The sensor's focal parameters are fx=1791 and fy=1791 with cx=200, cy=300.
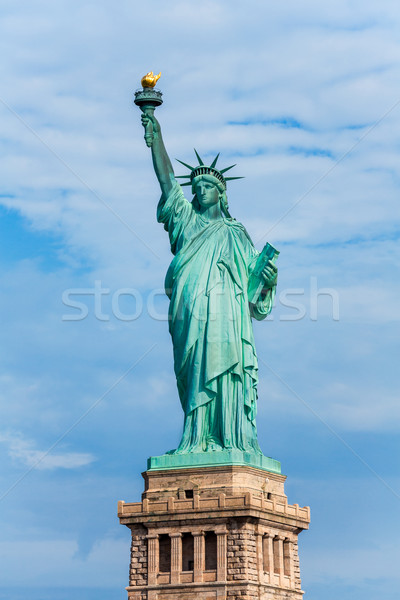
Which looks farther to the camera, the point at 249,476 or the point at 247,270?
the point at 247,270

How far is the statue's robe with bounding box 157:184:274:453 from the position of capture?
44969mm

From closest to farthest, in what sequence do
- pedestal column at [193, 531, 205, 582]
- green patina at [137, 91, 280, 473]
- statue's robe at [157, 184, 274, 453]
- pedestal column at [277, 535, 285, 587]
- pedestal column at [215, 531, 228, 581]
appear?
pedestal column at [215, 531, 228, 581]
pedestal column at [193, 531, 205, 582]
pedestal column at [277, 535, 285, 587]
green patina at [137, 91, 280, 473]
statue's robe at [157, 184, 274, 453]

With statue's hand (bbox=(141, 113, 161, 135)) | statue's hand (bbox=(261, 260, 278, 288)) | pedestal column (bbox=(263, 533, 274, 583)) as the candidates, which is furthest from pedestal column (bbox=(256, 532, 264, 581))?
statue's hand (bbox=(141, 113, 161, 135))

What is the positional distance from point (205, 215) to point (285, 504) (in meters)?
8.00

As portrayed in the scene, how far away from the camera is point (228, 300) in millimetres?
46000

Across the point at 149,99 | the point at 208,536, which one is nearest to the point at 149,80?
the point at 149,99

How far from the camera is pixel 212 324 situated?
149 ft

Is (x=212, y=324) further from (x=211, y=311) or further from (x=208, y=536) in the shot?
(x=208, y=536)

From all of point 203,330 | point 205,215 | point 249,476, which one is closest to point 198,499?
point 249,476

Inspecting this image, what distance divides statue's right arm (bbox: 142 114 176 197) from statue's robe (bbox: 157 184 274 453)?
25 centimetres

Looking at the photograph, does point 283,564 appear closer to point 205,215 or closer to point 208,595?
point 208,595

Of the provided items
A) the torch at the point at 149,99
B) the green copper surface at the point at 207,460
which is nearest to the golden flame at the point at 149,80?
the torch at the point at 149,99

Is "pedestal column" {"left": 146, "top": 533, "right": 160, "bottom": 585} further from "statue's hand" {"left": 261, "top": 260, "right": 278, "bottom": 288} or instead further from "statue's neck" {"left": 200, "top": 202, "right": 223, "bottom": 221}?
"statue's neck" {"left": 200, "top": 202, "right": 223, "bottom": 221}

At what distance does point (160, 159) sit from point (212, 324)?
4.80 metres
